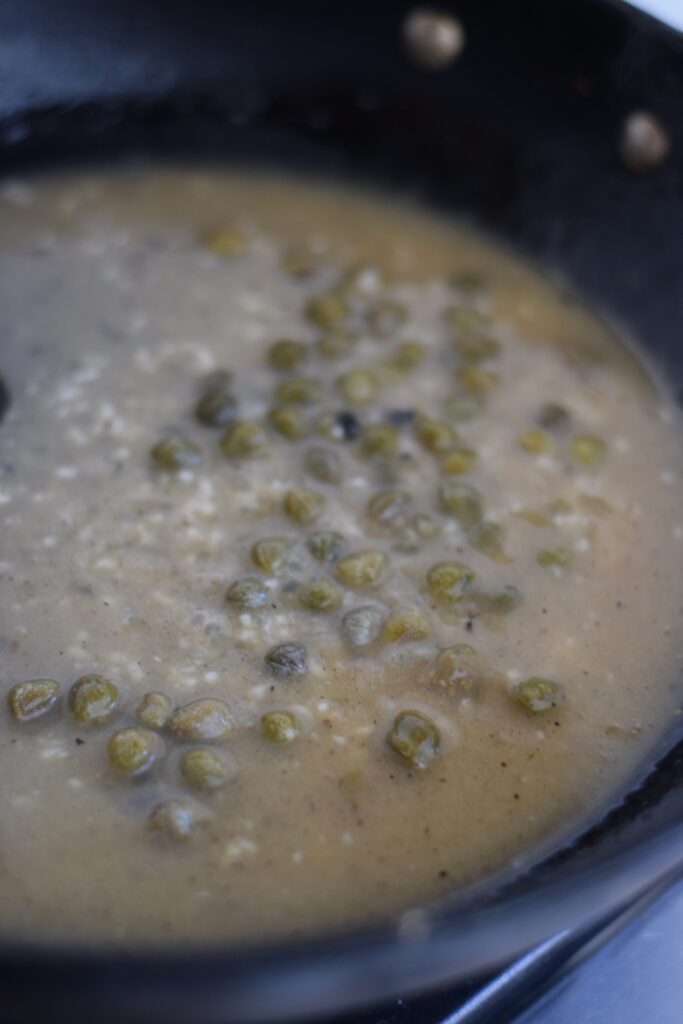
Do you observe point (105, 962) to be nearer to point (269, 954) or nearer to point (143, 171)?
point (269, 954)

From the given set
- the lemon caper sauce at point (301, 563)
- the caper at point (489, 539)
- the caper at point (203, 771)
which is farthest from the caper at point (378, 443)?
the caper at point (203, 771)

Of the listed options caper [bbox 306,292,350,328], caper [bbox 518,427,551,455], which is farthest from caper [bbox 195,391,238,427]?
caper [bbox 518,427,551,455]

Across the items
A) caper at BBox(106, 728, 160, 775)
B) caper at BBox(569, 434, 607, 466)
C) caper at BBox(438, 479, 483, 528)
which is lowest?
caper at BBox(106, 728, 160, 775)

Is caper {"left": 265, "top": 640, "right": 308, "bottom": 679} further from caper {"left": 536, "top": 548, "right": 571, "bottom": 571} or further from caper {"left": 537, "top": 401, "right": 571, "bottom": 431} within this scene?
caper {"left": 537, "top": 401, "right": 571, "bottom": 431}

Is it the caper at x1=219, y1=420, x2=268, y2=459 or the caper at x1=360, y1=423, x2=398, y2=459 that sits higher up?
the caper at x1=360, y1=423, x2=398, y2=459

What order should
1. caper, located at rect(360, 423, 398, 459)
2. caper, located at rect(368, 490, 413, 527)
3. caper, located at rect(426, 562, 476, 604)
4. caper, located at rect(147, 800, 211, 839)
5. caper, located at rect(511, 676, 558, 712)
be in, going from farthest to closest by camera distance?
1. caper, located at rect(360, 423, 398, 459)
2. caper, located at rect(368, 490, 413, 527)
3. caper, located at rect(426, 562, 476, 604)
4. caper, located at rect(511, 676, 558, 712)
5. caper, located at rect(147, 800, 211, 839)

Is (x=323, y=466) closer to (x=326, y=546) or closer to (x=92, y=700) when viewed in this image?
(x=326, y=546)

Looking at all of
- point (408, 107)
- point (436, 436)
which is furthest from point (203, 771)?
point (408, 107)
